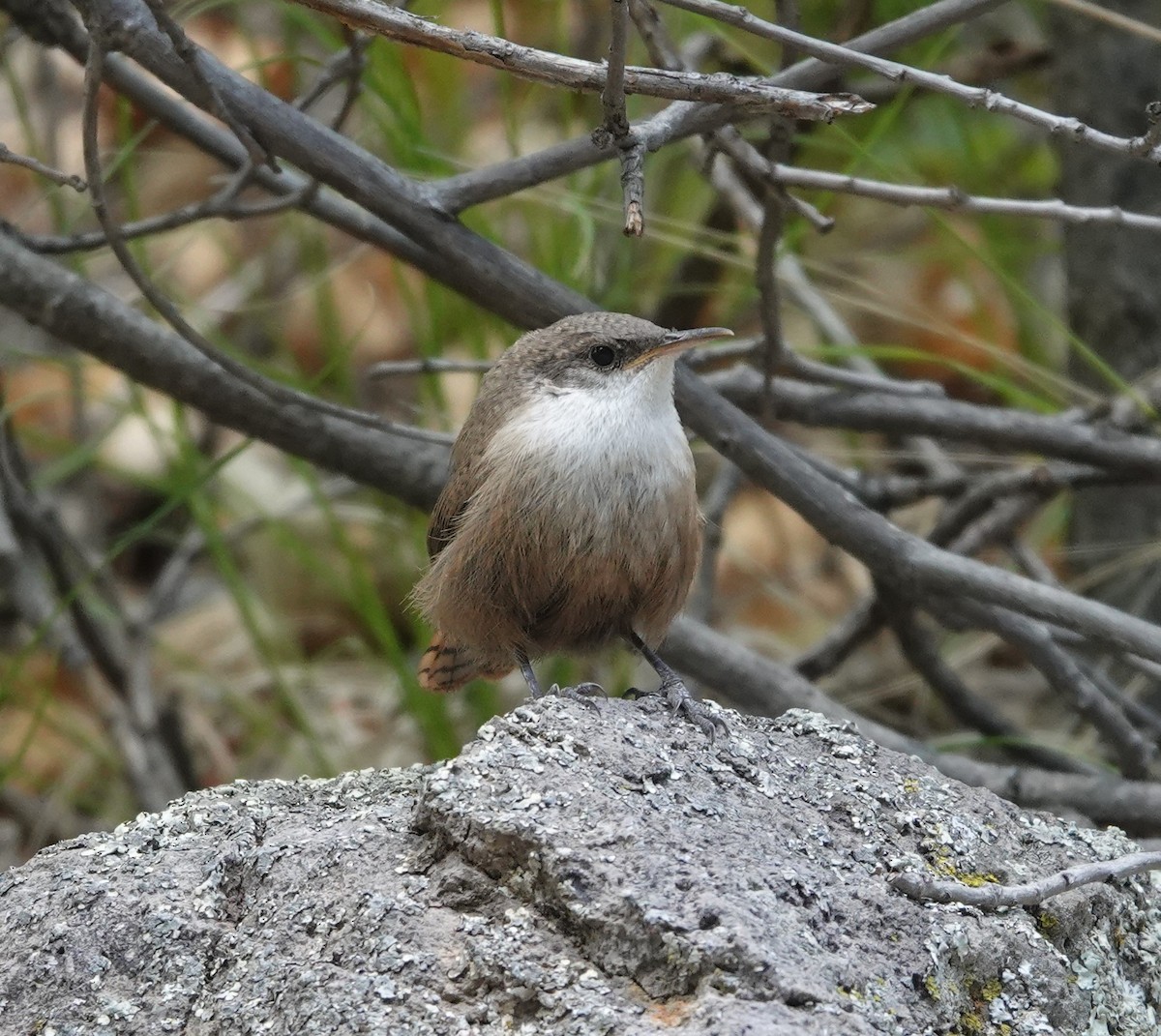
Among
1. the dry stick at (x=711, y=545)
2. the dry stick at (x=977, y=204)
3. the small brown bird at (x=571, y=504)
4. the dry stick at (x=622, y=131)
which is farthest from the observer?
the dry stick at (x=711, y=545)

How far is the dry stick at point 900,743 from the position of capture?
398 centimetres

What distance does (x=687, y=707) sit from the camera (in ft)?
9.53

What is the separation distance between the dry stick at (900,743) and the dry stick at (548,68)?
1749mm

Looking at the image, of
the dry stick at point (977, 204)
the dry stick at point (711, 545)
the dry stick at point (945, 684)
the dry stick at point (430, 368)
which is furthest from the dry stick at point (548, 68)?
the dry stick at point (711, 545)

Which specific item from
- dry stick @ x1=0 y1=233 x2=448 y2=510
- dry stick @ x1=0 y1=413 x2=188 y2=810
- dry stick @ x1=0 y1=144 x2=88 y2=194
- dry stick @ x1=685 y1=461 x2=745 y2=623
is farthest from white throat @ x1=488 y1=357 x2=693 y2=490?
dry stick @ x1=0 y1=413 x2=188 y2=810

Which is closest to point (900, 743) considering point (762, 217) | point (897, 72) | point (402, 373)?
point (762, 217)

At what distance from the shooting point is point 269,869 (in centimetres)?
248

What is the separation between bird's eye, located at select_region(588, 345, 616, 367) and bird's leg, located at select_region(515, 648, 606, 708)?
74 centimetres

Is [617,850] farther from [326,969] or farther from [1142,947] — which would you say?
[1142,947]

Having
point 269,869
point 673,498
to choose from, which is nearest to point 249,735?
point 673,498

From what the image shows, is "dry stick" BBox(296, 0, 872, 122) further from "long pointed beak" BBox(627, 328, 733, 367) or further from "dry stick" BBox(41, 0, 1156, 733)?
"long pointed beak" BBox(627, 328, 733, 367)

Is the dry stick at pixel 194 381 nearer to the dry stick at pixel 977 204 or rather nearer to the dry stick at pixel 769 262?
the dry stick at pixel 769 262

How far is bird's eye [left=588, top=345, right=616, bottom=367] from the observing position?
374 cm

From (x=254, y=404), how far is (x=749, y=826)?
2.44 meters
